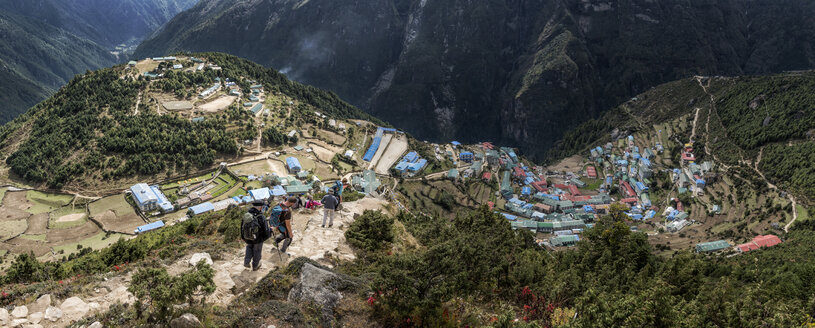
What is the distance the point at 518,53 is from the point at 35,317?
622 ft

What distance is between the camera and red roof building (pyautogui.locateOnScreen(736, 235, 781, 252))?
52.0m

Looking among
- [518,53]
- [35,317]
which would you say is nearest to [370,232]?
[35,317]

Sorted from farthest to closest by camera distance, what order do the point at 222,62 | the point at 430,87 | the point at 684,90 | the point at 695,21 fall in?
the point at 430,87
the point at 695,21
the point at 684,90
the point at 222,62

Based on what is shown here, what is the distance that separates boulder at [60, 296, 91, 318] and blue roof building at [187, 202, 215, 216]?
3962 cm

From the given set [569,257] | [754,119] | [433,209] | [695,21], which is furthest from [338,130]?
[695,21]

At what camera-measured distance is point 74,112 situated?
2488 inches

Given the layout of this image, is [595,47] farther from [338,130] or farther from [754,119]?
[338,130]

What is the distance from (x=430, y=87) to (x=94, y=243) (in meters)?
143

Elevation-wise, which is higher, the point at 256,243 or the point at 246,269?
the point at 256,243

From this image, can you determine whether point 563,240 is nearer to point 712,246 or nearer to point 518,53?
point 712,246

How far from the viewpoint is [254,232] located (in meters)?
14.9

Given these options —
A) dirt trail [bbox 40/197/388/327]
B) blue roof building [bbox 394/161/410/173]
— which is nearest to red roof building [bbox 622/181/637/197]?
blue roof building [bbox 394/161/410/173]

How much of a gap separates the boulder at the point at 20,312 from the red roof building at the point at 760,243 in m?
65.4

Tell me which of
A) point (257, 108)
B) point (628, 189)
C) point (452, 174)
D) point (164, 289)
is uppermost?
point (257, 108)
